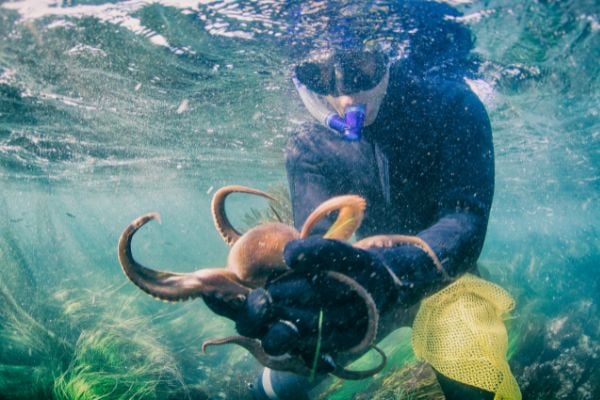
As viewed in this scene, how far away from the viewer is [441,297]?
312cm

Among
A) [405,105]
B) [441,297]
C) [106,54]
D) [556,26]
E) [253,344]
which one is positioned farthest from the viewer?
[106,54]

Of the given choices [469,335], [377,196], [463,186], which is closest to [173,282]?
[463,186]

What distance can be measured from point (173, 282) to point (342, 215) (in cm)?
95

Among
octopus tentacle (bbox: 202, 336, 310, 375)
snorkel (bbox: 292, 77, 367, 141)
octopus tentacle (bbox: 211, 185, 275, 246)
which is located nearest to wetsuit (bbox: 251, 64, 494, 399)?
snorkel (bbox: 292, 77, 367, 141)

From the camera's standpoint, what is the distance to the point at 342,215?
1.96m

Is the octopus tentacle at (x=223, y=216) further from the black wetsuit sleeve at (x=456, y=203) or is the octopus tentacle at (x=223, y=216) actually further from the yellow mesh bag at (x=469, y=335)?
the yellow mesh bag at (x=469, y=335)

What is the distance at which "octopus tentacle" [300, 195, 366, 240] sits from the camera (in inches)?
70.2

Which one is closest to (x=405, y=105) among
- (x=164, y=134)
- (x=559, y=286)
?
(x=164, y=134)

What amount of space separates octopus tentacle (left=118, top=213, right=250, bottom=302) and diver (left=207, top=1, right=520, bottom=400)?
0.08 m

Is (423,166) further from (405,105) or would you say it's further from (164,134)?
(164,134)

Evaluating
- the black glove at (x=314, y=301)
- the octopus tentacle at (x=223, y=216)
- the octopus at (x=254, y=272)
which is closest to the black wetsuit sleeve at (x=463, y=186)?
the octopus at (x=254, y=272)

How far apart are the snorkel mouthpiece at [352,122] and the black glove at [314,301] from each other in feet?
6.88

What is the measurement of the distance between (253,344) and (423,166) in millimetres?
2271

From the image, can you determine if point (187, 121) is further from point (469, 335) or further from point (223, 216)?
point (469, 335)
